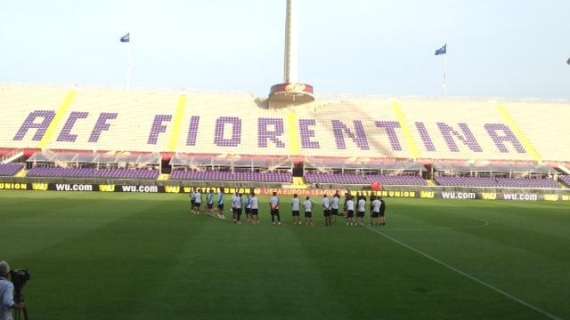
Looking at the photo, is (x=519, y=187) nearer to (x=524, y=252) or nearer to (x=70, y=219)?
(x=524, y=252)

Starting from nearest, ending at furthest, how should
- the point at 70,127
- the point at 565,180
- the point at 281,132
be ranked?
the point at 565,180
the point at 70,127
the point at 281,132

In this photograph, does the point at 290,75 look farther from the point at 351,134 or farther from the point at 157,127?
the point at 157,127

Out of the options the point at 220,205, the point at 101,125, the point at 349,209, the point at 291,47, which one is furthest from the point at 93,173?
the point at 349,209

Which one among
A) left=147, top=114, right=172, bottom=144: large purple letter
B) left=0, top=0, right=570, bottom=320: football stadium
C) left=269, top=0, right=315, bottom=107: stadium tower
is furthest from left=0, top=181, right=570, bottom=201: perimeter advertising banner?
left=269, top=0, right=315, bottom=107: stadium tower

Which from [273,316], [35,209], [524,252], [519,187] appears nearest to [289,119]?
[519,187]

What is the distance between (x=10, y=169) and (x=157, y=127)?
637 inches

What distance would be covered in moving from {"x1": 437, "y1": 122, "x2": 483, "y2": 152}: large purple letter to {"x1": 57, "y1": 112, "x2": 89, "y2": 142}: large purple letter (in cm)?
4268

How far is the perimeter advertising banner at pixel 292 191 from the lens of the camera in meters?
46.0

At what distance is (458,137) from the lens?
63.0 m

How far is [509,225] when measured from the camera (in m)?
25.8

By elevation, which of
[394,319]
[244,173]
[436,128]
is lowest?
[394,319]

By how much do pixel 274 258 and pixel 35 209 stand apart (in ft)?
58.4

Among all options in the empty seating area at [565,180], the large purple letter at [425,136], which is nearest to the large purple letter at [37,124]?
the large purple letter at [425,136]

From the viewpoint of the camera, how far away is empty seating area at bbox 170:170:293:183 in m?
51.3
